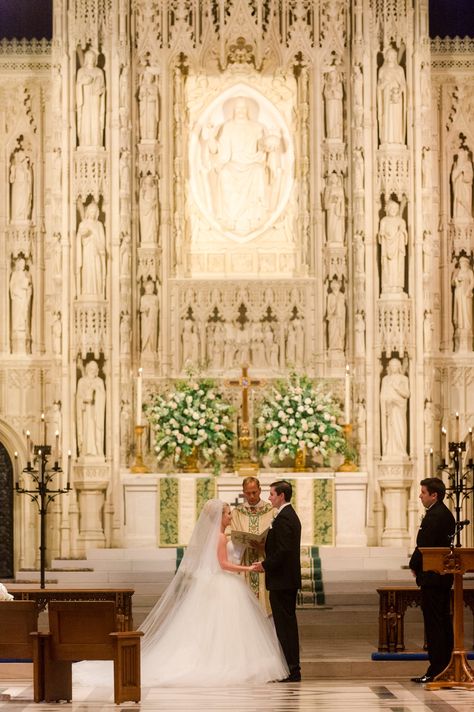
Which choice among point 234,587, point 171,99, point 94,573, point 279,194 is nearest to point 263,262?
point 279,194

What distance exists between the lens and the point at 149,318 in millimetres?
20531

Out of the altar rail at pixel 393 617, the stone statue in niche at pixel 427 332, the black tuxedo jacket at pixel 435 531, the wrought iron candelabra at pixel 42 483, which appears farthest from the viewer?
the stone statue in niche at pixel 427 332

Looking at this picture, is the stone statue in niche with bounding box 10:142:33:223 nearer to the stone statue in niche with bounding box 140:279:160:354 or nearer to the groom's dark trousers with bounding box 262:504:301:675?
the stone statue in niche with bounding box 140:279:160:354

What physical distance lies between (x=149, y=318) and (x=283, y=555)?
28.5ft

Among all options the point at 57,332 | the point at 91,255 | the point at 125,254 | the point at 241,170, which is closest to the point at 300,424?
the point at 125,254

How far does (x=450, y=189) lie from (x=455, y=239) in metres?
0.77

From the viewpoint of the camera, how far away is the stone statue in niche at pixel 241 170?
21.2 meters

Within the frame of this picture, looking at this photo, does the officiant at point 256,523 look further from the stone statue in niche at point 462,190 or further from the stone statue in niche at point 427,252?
the stone statue in niche at point 462,190

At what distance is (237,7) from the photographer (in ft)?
68.7

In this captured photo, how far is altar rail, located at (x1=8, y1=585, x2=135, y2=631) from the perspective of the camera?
1360 cm

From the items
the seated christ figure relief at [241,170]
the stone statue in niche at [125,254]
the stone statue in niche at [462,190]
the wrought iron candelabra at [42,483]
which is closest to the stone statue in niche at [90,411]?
the wrought iron candelabra at [42,483]

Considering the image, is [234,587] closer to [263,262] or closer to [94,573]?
[94,573]

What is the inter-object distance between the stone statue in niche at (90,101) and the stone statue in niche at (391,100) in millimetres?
4039

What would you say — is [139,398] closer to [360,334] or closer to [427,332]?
[360,334]
